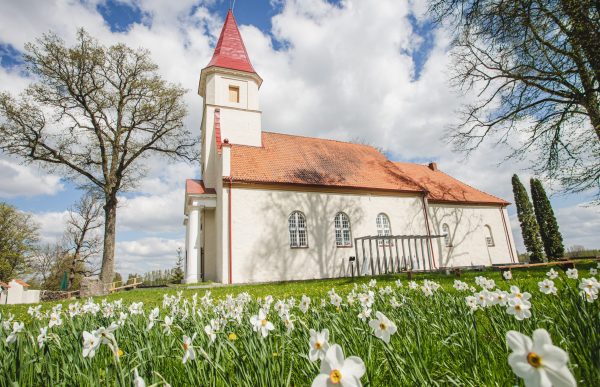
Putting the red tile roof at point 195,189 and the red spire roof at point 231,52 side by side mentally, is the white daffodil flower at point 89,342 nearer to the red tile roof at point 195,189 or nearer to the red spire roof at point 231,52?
the red tile roof at point 195,189

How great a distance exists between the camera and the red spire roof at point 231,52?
2348 centimetres

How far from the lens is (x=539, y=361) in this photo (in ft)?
2.51

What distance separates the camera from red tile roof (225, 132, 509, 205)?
19.8 meters

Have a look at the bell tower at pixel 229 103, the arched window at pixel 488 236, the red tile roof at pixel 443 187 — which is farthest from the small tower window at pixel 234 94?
the arched window at pixel 488 236

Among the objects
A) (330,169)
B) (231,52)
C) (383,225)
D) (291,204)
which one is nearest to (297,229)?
(291,204)

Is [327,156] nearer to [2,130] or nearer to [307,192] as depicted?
[307,192]

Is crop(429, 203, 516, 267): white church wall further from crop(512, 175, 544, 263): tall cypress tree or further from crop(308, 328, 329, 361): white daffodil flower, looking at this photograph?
crop(308, 328, 329, 361): white daffodil flower

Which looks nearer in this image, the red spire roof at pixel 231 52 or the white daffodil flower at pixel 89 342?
the white daffodil flower at pixel 89 342

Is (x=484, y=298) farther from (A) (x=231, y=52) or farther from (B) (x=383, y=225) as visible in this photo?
(A) (x=231, y=52)

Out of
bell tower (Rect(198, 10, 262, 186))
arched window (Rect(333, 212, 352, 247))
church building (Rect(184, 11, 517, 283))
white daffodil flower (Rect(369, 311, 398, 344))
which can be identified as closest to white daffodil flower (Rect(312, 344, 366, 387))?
white daffodil flower (Rect(369, 311, 398, 344))

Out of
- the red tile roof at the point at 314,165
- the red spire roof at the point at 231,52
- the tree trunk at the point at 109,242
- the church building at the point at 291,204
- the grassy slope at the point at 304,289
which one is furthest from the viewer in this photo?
the red spire roof at the point at 231,52

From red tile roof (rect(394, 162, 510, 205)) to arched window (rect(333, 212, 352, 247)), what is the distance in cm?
727

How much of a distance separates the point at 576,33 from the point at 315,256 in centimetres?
1486

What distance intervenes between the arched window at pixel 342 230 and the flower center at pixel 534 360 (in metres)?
19.5
